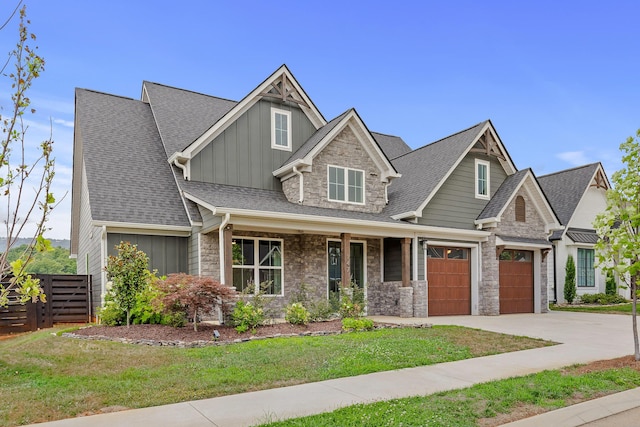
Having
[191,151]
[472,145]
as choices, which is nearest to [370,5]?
[472,145]

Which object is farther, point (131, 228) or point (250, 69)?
point (250, 69)

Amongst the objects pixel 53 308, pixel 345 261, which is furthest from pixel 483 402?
pixel 53 308

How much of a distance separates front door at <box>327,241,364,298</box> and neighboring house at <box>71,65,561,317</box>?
0.04 metres

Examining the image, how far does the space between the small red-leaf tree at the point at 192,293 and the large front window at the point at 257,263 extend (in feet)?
10.2

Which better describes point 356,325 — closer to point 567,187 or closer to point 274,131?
point 274,131

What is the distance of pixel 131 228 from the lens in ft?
45.6

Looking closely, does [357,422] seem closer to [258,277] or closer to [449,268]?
[258,277]

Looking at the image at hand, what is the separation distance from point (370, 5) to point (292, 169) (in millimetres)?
5920

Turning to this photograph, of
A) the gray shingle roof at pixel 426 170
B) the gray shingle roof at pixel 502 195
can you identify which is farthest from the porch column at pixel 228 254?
the gray shingle roof at pixel 502 195

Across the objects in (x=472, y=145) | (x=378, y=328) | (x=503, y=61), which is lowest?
(x=378, y=328)

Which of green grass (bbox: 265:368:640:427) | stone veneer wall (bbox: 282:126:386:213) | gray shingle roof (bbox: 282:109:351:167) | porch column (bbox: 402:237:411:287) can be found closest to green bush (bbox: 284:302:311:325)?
stone veneer wall (bbox: 282:126:386:213)

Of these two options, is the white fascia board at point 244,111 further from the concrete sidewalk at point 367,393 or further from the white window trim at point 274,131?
the concrete sidewalk at point 367,393

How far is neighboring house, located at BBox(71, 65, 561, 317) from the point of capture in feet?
46.9

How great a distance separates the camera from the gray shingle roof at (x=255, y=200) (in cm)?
1362
